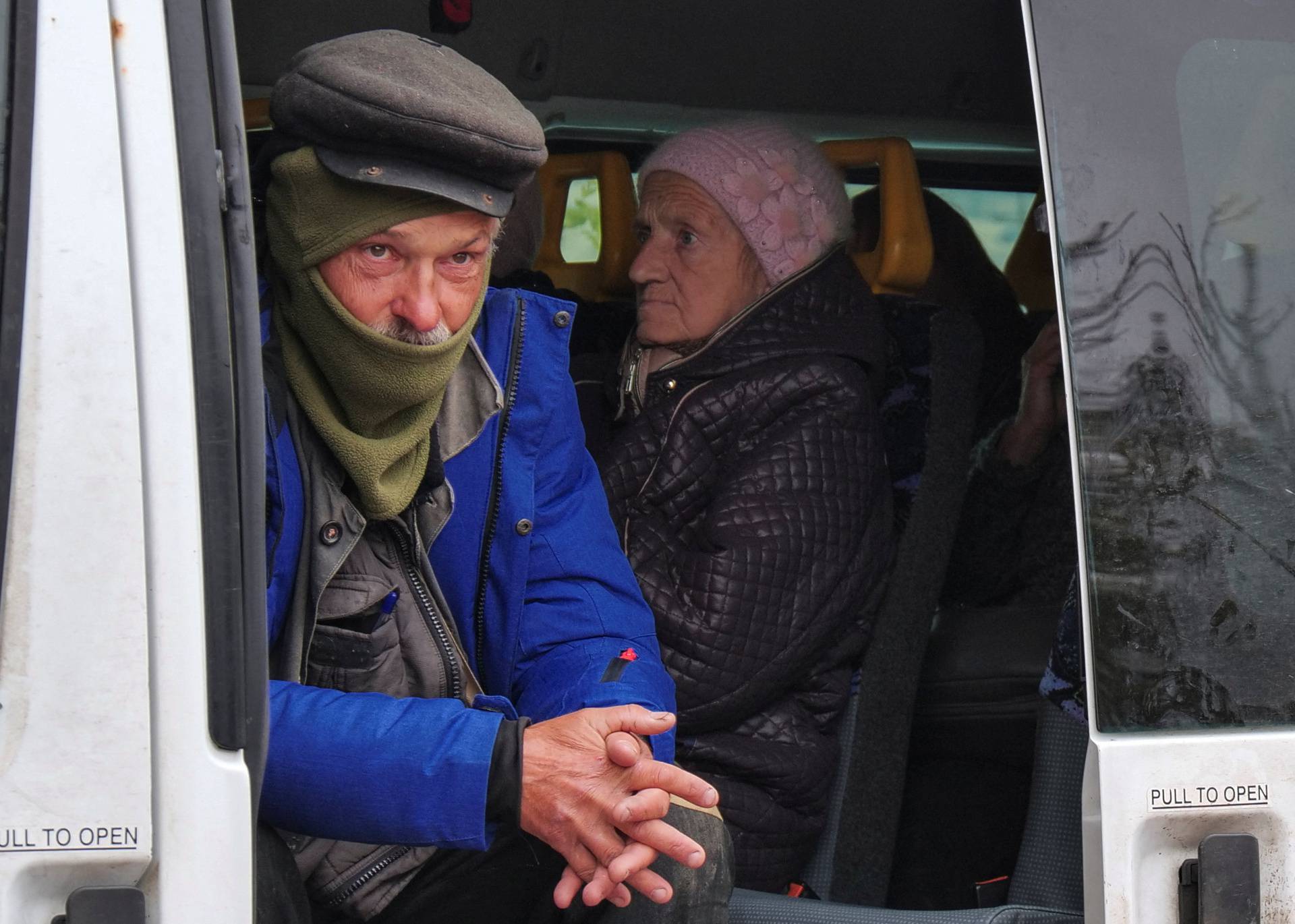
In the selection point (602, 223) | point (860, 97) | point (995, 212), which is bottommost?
point (602, 223)

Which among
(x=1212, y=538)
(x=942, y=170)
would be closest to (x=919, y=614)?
(x=1212, y=538)

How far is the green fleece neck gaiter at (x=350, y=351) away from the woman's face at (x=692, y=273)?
1.01 meters

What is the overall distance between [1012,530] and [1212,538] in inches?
48.4

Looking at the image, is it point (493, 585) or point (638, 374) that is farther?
point (638, 374)

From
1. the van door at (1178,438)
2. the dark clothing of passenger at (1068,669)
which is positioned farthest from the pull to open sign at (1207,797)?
the dark clothing of passenger at (1068,669)

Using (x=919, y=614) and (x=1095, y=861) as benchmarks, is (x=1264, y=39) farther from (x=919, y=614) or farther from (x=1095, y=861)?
(x=919, y=614)

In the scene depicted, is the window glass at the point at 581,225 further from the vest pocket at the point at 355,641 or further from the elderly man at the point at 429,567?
the vest pocket at the point at 355,641

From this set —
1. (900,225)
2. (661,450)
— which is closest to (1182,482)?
(661,450)

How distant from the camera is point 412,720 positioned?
1449 mm

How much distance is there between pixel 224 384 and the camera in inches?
47.5

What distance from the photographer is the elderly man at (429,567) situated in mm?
1448

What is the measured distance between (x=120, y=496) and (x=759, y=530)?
1.21 meters

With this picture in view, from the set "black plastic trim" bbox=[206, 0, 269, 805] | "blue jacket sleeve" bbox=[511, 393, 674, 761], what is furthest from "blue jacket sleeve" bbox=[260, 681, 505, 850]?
"blue jacket sleeve" bbox=[511, 393, 674, 761]

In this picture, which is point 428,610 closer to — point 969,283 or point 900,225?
point 900,225
